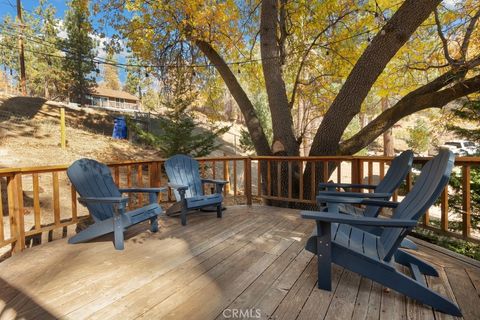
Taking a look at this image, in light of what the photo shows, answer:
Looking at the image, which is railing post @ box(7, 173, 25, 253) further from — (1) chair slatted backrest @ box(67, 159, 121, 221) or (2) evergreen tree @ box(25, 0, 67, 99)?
(2) evergreen tree @ box(25, 0, 67, 99)

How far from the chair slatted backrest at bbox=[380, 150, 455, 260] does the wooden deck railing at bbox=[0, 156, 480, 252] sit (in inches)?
33.2

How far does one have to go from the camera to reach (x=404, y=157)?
2.77 meters

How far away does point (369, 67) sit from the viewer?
12.8 feet

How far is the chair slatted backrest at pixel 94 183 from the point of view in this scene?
2.84m

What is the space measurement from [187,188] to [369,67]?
9.99 feet

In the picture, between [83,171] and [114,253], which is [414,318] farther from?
[83,171]

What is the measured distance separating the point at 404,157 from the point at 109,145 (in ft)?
33.9

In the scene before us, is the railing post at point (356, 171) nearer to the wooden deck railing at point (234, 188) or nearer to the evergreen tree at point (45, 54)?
the wooden deck railing at point (234, 188)

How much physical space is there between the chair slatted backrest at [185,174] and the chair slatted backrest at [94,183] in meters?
0.84

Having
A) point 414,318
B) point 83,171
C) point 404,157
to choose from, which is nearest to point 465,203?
point 404,157

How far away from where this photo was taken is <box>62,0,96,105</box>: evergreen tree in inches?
632

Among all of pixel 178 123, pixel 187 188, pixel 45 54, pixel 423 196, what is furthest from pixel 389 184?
pixel 45 54

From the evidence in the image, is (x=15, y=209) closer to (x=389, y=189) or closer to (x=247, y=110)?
(x=389, y=189)

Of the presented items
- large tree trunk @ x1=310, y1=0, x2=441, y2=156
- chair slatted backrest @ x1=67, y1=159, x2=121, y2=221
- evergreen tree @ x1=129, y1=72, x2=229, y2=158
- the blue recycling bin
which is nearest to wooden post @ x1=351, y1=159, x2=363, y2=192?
large tree trunk @ x1=310, y1=0, x2=441, y2=156
